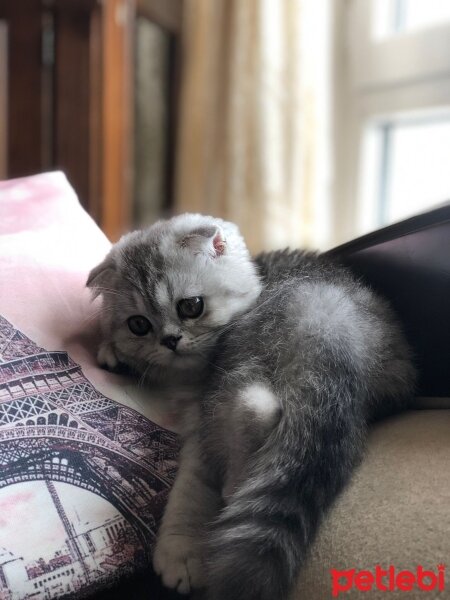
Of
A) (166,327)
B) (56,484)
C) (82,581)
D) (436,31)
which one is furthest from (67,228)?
(436,31)

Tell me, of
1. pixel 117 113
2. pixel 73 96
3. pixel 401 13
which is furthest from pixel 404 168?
pixel 73 96

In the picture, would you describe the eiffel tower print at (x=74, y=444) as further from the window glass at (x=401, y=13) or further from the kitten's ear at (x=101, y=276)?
the window glass at (x=401, y=13)

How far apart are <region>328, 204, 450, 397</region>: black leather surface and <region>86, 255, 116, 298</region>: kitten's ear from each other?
421 millimetres

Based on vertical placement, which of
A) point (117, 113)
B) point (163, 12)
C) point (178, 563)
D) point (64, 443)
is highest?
point (163, 12)

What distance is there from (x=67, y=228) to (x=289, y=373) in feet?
1.83

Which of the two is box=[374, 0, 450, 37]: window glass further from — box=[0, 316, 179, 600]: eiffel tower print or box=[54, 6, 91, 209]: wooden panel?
box=[0, 316, 179, 600]: eiffel tower print

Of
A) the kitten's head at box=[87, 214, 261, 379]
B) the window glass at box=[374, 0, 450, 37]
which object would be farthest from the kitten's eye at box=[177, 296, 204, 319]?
the window glass at box=[374, 0, 450, 37]

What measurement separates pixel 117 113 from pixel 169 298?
1418mm

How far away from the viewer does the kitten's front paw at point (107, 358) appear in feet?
3.39

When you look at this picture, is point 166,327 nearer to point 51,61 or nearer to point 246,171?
point 246,171

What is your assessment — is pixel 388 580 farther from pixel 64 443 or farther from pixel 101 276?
pixel 101 276

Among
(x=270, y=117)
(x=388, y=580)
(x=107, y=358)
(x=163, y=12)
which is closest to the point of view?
(x=388, y=580)

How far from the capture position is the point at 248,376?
0.90 meters

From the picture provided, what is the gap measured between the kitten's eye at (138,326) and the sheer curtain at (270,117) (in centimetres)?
118
